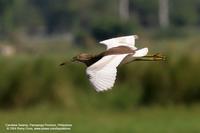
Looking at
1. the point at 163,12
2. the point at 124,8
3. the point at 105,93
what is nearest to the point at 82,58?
the point at 105,93

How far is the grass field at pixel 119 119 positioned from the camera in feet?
27.2

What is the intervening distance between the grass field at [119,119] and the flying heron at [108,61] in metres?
4.14

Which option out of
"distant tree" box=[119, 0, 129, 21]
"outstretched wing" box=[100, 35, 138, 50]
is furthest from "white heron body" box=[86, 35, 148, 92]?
"distant tree" box=[119, 0, 129, 21]

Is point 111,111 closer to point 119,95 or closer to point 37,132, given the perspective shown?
point 119,95

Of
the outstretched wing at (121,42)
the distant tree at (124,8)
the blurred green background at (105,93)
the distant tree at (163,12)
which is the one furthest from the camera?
the distant tree at (124,8)

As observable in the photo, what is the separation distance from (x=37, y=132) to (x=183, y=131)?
2010mm

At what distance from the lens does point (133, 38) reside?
3.88m

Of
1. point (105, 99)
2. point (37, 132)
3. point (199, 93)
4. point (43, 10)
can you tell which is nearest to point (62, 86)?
point (105, 99)

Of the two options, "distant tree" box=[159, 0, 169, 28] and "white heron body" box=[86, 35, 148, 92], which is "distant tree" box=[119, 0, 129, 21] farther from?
"white heron body" box=[86, 35, 148, 92]

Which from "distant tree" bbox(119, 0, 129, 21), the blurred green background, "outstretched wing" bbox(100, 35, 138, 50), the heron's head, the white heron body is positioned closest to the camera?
the white heron body

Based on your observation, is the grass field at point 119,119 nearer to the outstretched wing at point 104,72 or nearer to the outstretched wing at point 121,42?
the outstretched wing at point 121,42

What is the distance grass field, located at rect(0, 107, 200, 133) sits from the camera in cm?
830

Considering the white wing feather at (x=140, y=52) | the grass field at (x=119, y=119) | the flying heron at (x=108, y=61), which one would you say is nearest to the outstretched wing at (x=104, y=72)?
the flying heron at (x=108, y=61)

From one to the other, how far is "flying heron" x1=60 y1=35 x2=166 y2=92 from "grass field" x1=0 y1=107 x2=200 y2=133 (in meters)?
4.14
